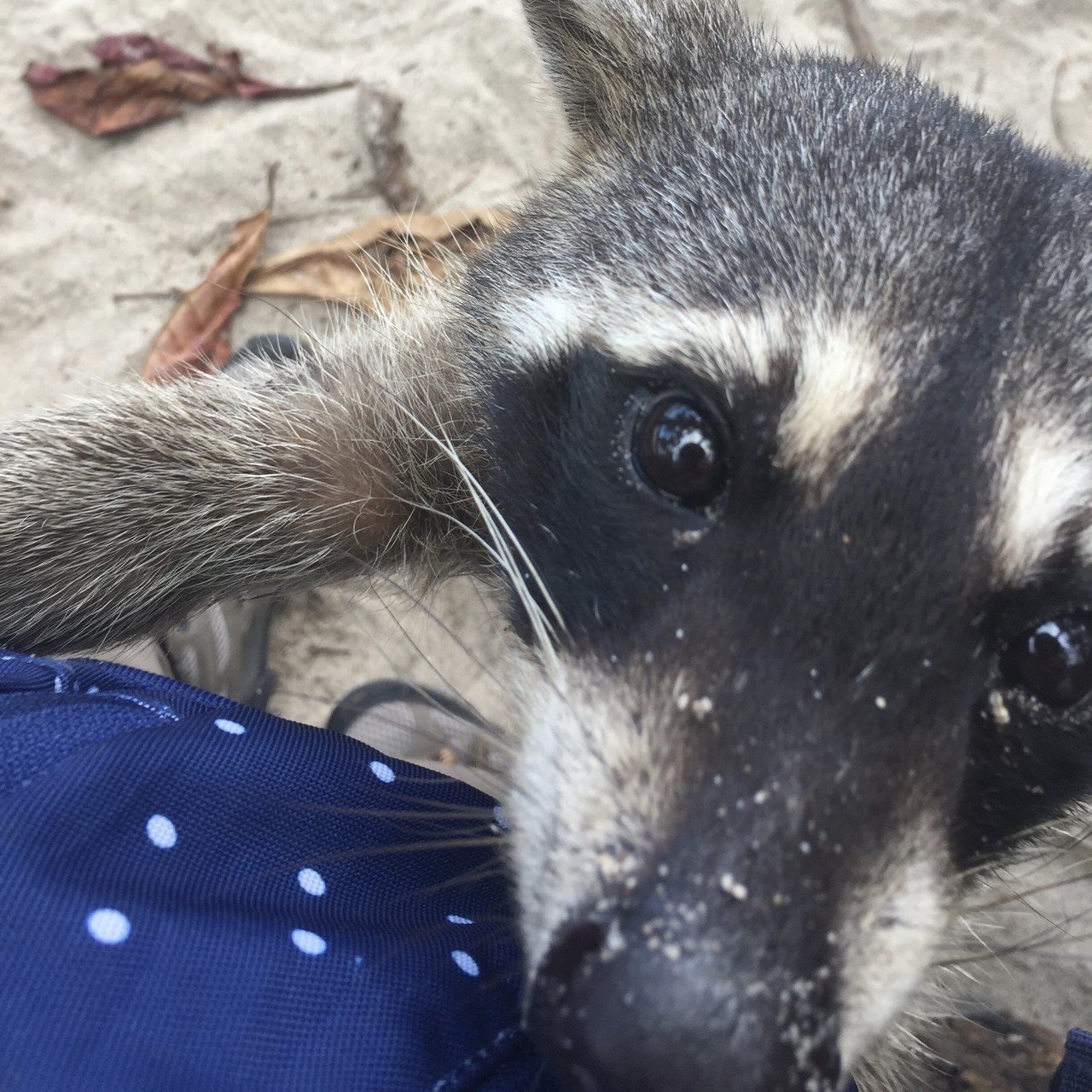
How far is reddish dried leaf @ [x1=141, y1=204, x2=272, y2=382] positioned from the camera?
10.5 ft

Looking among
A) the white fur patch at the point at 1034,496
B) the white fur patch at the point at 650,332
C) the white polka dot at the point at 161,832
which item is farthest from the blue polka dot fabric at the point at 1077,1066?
the white polka dot at the point at 161,832

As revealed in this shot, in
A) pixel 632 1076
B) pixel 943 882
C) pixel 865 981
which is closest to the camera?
pixel 632 1076

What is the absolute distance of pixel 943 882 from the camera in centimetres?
135

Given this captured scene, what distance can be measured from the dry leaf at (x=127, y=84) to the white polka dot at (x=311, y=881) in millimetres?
2937

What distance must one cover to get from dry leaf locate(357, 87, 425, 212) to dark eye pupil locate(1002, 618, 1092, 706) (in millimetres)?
2784

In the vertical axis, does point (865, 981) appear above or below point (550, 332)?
below

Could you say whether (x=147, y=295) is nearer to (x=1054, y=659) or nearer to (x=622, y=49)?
(x=622, y=49)

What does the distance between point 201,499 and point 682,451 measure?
136cm

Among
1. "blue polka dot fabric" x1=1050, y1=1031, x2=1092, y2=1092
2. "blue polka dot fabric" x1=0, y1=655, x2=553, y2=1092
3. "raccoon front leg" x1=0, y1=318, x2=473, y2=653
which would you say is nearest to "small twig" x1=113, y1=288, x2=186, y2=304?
"raccoon front leg" x1=0, y1=318, x2=473, y2=653

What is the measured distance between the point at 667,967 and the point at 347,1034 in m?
0.45

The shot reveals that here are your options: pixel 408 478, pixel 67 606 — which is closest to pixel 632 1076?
pixel 408 478

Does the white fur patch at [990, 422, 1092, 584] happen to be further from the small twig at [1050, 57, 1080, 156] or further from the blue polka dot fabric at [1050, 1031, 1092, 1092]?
the small twig at [1050, 57, 1080, 156]

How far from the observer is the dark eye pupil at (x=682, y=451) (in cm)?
135

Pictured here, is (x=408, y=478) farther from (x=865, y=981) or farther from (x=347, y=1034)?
(x=865, y=981)
